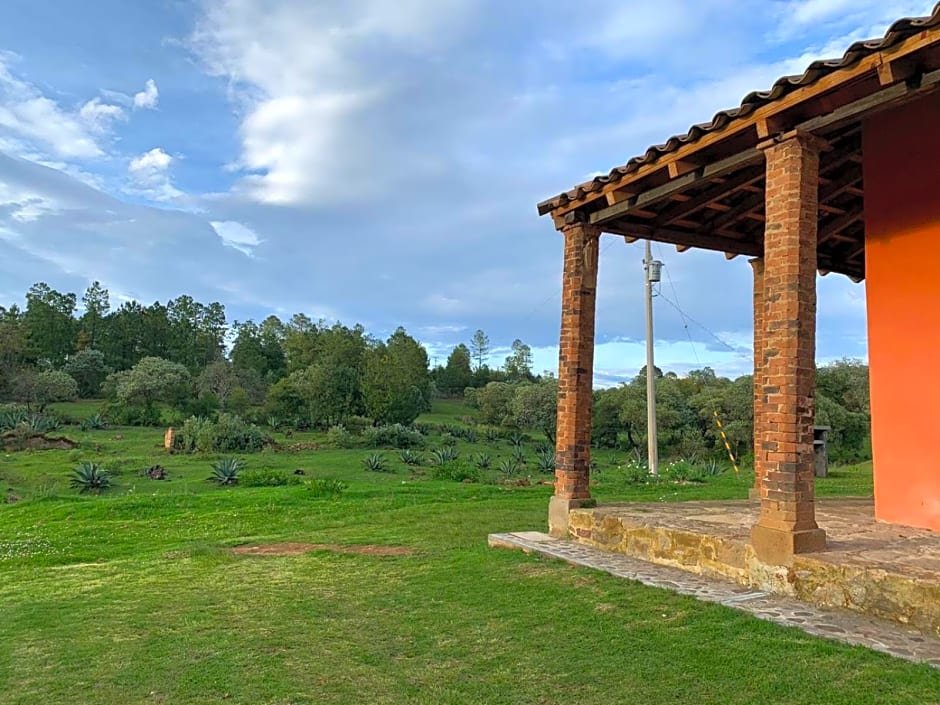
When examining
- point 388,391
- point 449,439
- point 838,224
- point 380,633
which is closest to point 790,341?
point 380,633

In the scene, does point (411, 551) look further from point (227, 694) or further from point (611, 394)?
point (611, 394)

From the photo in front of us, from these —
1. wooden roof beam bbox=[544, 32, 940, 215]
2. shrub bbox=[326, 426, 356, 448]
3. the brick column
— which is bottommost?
shrub bbox=[326, 426, 356, 448]

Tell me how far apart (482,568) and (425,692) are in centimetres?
277

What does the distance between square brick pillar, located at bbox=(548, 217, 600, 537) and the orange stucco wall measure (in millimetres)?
2649

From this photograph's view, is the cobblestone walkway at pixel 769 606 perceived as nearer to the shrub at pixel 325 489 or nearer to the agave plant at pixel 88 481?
the shrub at pixel 325 489

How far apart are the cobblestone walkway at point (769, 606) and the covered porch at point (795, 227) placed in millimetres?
351

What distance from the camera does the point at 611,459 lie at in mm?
25047

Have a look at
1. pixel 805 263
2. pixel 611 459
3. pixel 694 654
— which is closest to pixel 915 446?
pixel 805 263

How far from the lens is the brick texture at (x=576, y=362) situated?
7.38 meters

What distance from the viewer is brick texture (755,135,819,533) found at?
16.4 feet

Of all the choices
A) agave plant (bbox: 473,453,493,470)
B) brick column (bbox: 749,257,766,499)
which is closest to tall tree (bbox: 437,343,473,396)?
agave plant (bbox: 473,453,493,470)

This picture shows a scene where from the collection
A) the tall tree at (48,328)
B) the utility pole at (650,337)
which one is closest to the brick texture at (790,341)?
the utility pole at (650,337)

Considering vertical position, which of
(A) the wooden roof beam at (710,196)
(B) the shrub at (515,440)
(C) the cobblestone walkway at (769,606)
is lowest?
(C) the cobblestone walkway at (769,606)

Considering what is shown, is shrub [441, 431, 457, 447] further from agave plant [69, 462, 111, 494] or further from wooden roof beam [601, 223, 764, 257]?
wooden roof beam [601, 223, 764, 257]
